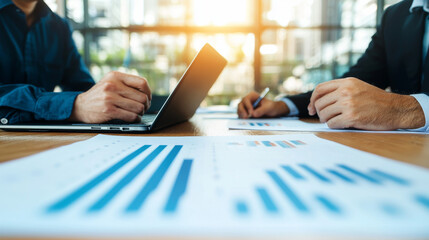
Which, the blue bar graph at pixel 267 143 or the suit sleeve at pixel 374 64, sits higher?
the suit sleeve at pixel 374 64

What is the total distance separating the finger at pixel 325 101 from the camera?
62 centimetres

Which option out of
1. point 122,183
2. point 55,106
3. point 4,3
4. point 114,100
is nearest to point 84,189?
point 122,183

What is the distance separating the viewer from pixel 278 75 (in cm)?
310

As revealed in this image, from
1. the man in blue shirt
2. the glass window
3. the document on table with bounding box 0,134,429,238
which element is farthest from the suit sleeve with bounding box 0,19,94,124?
the glass window

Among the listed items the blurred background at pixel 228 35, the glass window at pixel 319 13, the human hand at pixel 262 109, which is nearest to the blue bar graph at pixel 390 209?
the human hand at pixel 262 109

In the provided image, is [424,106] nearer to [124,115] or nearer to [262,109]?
[262,109]

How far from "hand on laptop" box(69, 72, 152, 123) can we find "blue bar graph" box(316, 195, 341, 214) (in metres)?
0.52

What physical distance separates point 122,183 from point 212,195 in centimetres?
8

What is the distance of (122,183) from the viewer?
0.71 feet

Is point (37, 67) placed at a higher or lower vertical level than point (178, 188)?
higher

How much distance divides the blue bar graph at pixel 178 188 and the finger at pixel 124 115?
0.37 m

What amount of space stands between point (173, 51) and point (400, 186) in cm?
296

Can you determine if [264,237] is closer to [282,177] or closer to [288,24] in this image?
[282,177]

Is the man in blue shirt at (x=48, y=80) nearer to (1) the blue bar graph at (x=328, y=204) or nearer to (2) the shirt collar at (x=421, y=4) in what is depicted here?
(1) the blue bar graph at (x=328, y=204)
